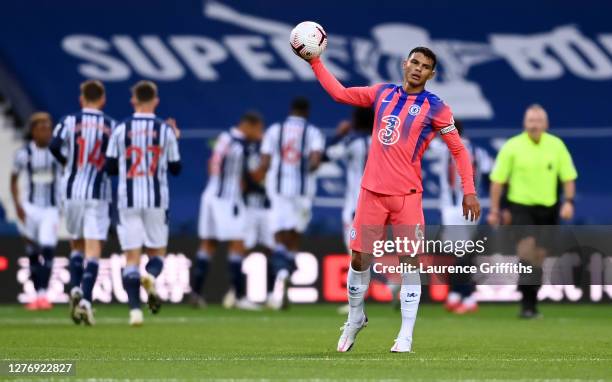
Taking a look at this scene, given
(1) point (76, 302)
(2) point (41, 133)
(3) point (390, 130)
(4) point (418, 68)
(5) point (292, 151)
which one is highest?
(4) point (418, 68)

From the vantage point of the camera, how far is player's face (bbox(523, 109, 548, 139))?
15.6 metres

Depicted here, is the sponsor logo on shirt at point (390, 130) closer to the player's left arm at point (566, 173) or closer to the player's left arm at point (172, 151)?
the player's left arm at point (172, 151)

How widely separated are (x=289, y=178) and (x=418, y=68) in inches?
333

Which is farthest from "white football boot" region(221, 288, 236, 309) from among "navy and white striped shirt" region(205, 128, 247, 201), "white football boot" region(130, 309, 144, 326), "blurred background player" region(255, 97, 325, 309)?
"white football boot" region(130, 309, 144, 326)

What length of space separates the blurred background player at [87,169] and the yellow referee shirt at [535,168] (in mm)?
4125

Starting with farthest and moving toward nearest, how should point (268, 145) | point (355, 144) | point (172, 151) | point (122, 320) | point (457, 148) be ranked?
point (268, 145) → point (355, 144) → point (122, 320) → point (172, 151) → point (457, 148)

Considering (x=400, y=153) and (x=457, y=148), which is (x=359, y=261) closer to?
(x=400, y=153)

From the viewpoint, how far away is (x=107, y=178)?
14.2 metres

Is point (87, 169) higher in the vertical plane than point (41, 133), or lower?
lower

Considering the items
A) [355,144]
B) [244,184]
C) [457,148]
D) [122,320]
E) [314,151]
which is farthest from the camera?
[244,184]

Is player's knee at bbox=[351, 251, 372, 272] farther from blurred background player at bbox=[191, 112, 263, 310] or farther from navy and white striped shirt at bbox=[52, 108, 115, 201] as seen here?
blurred background player at bbox=[191, 112, 263, 310]

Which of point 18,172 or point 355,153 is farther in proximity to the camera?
point 18,172

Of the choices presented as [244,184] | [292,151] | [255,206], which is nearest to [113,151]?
[292,151]

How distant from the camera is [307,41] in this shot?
32.7ft
